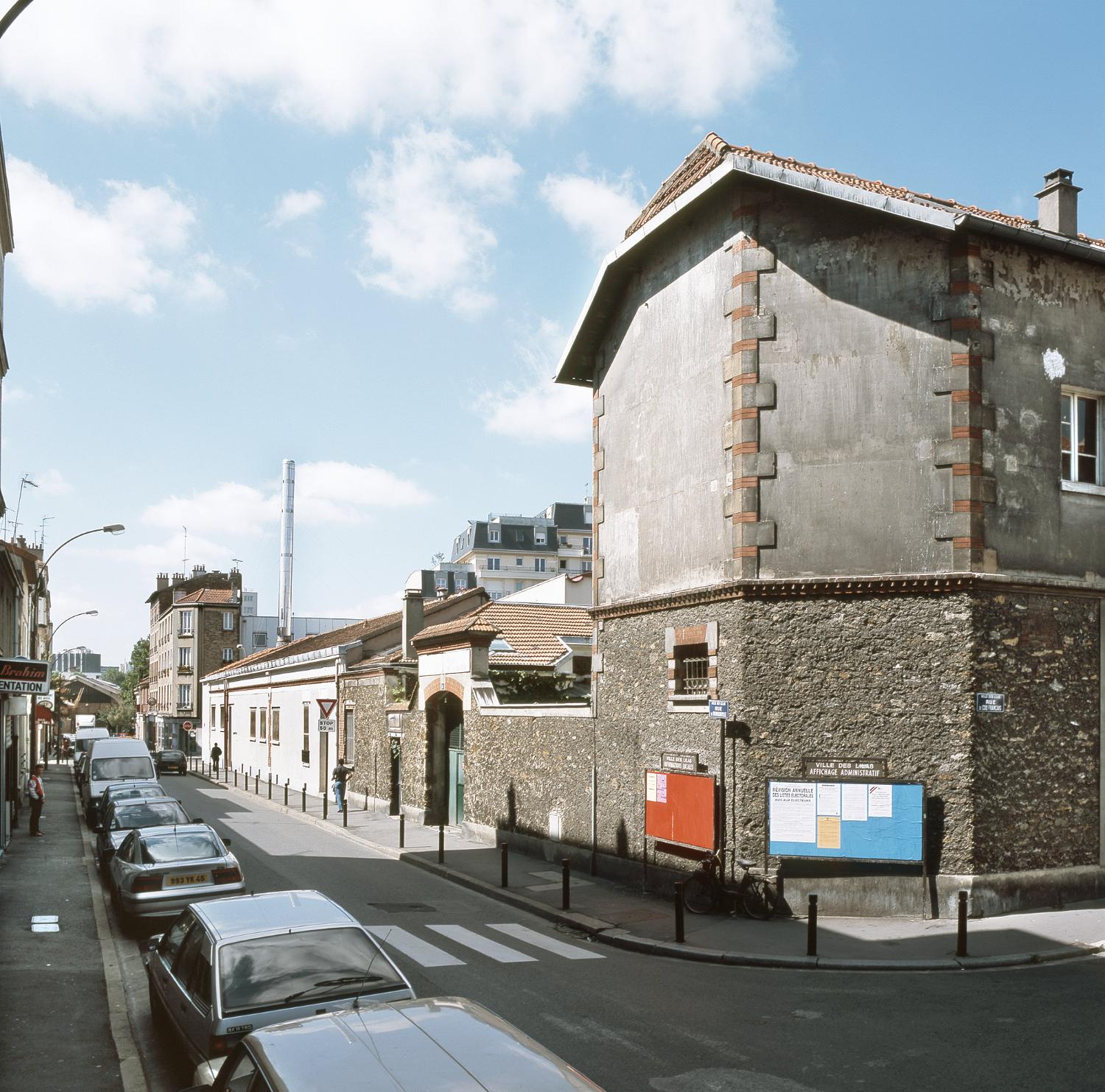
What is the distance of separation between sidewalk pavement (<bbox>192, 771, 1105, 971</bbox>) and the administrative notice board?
0.88 meters

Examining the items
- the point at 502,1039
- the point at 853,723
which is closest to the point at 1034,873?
the point at 853,723

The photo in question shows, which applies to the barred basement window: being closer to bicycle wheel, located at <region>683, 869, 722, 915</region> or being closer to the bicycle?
the bicycle

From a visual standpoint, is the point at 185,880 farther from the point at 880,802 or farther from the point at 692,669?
the point at 880,802

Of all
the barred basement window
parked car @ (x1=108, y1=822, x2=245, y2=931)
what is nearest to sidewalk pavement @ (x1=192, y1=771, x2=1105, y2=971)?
the barred basement window

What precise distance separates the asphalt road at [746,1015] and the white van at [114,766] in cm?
2020

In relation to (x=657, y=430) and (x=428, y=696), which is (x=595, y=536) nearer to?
(x=657, y=430)

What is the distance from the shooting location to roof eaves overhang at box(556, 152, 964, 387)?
14828 millimetres

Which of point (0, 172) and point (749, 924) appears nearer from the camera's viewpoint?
point (749, 924)

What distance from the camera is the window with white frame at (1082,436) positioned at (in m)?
15.8

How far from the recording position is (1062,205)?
17109 millimetres

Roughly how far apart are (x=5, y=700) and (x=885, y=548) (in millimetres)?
20379

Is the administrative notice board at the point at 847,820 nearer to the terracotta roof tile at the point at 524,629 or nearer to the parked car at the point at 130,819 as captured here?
the parked car at the point at 130,819

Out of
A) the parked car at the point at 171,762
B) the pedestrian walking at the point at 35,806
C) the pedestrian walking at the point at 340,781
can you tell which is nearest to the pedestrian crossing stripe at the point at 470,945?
the pedestrian walking at the point at 35,806

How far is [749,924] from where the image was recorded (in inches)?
574
